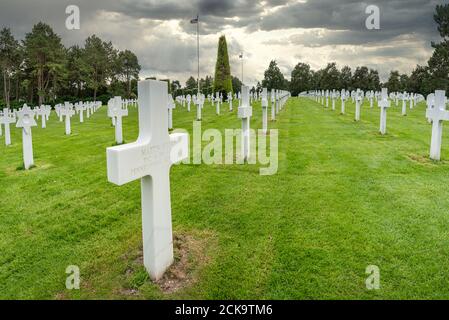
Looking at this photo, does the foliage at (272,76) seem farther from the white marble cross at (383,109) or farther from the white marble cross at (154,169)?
the white marble cross at (154,169)

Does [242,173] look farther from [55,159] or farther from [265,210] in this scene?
[55,159]

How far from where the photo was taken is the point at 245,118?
331 inches

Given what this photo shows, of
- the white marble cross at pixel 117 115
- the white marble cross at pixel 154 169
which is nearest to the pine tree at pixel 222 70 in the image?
the white marble cross at pixel 117 115

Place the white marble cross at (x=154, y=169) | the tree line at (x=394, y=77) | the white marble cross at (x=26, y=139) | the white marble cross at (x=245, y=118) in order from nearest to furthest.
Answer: the white marble cross at (x=154, y=169)
the white marble cross at (x=245, y=118)
the white marble cross at (x=26, y=139)
the tree line at (x=394, y=77)

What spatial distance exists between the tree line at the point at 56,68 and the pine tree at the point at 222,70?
807 inches

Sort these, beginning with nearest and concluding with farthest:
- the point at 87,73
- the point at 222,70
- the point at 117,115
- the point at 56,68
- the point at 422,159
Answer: the point at 422,159 → the point at 117,115 → the point at 222,70 → the point at 56,68 → the point at 87,73

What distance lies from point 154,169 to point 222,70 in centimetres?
4252

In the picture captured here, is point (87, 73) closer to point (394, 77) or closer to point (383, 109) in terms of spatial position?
point (383, 109)

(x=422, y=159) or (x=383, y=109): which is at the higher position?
(x=383, y=109)

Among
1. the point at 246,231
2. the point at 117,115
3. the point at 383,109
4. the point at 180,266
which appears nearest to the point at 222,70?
the point at 383,109

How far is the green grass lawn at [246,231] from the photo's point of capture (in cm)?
361

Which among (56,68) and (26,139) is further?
(56,68)

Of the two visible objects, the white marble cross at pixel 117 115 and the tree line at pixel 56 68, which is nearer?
the white marble cross at pixel 117 115
